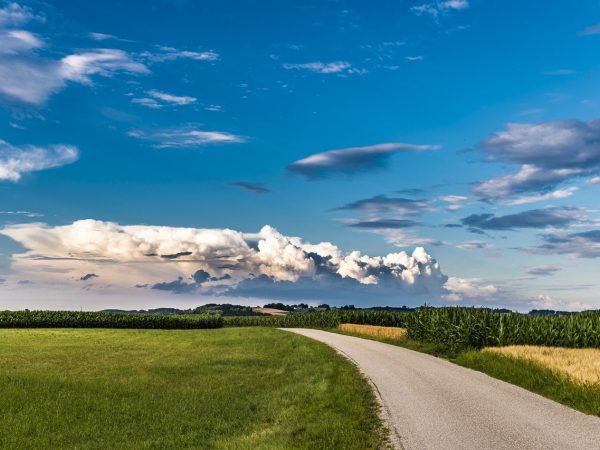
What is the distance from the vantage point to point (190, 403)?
20359mm

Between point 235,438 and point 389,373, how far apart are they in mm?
9207

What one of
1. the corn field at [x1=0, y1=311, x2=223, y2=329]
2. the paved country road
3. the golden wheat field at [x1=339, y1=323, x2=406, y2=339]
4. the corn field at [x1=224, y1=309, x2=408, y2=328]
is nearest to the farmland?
the golden wheat field at [x1=339, y1=323, x2=406, y2=339]

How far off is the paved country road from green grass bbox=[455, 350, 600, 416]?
0.48 m

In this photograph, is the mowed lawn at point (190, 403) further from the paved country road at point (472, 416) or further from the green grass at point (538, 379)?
the green grass at point (538, 379)

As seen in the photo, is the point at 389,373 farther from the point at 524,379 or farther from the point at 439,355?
the point at 439,355

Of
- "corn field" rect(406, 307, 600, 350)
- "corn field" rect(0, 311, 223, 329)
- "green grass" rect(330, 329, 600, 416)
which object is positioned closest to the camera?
"green grass" rect(330, 329, 600, 416)

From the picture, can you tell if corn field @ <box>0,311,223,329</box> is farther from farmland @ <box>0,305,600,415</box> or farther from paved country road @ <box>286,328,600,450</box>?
paved country road @ <box>286,328,600,450</box>

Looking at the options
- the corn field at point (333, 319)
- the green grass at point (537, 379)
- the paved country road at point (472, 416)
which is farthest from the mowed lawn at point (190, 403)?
the corn field at point (333, 319)

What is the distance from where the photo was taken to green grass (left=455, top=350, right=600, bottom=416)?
52.9ft

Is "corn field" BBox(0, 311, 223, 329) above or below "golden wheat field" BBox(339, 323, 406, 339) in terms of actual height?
above

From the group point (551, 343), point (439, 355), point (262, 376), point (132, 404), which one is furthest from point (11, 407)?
point (551, 343)

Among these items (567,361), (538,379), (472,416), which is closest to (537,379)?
(538,379)

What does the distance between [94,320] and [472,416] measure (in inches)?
2963

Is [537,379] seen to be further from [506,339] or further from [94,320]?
[94,320]
